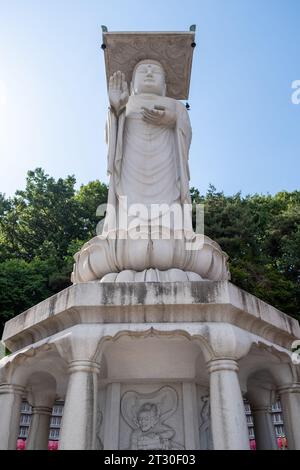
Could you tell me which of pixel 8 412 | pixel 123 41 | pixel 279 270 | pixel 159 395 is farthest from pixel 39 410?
pixel 279 270

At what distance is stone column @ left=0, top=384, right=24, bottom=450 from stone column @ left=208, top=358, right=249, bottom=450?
6.55 feet

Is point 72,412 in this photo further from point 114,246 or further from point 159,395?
point 114,246

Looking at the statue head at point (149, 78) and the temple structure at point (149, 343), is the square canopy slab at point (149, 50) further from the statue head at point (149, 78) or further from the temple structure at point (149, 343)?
the temple structure at point (149, 343)

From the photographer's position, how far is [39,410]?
5613 mm

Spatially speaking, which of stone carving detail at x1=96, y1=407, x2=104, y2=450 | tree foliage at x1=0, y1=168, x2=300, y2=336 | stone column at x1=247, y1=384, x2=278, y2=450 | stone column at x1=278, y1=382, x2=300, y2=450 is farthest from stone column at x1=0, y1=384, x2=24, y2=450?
tree foliage at x1=0, y1=168, x2=300, y2=336

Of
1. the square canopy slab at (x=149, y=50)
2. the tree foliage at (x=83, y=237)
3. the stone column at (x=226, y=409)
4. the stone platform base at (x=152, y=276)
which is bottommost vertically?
the stone column at (x=226, y=409)

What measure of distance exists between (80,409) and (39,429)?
2.27m

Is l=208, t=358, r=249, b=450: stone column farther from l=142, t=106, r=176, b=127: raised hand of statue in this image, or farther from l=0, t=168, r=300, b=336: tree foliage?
l=0, t=168, r=300, b=336: tree foliage

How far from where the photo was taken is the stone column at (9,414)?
4.12 meters

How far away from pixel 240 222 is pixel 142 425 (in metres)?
20.4

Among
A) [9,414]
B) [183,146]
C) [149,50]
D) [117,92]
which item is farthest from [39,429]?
[149,50]

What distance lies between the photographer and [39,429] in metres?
5.50

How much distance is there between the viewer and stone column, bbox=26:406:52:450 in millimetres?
5418

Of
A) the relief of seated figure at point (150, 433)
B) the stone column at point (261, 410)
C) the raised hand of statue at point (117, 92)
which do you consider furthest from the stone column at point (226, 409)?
the raised hand of statue at point (117, 92)
